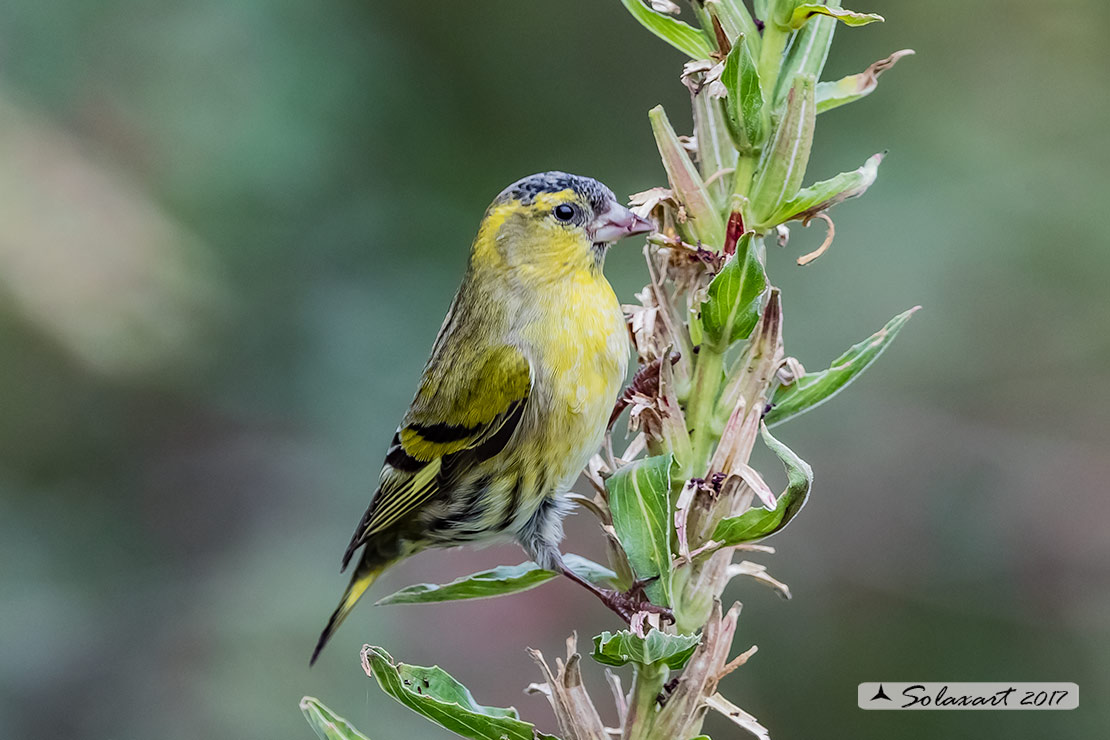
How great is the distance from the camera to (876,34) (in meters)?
4.06

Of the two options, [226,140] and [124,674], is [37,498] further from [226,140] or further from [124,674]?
[226,140]

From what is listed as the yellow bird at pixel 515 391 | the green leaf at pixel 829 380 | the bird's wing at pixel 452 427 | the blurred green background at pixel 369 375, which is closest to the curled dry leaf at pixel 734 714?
the green leaf at pixel 829 380

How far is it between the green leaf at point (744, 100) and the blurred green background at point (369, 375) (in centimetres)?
212

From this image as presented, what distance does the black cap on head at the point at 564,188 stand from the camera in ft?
8.79

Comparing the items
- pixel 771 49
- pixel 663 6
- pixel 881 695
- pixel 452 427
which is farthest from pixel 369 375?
pixel 771 49

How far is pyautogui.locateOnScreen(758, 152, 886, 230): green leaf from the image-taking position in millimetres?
1443

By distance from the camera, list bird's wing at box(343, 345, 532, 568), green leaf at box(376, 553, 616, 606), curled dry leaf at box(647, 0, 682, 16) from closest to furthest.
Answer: curled dry leaf at box(647, 0, 682, 16)
green leaf at box(376, 553, 616, 606)
bird's wing at box(343, 345, 532, 568)

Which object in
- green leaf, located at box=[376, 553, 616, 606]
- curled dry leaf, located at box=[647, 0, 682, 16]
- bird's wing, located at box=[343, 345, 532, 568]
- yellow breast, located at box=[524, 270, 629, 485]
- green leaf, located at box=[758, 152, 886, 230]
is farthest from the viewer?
bird's wing, located at box=[343, 345, 532, 568]

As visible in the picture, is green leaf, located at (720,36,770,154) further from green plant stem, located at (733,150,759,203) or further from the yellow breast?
the yellow breast

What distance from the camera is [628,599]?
62.6 inches

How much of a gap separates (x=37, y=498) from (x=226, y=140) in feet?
4.25

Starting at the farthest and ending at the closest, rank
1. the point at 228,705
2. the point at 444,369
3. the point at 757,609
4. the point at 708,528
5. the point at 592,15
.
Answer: the point at 592,15 → the point at 757,609 → the point at 228,705 → the point at 444,369 → the point at 708,528

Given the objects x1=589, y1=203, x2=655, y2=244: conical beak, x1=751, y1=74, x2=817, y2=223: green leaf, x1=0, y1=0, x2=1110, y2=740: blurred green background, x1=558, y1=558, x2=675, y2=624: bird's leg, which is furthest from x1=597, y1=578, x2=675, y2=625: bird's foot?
x1=0, y1=0, x2=1110, y2=740: blurred green background

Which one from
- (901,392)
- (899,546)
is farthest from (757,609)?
(901,392)
